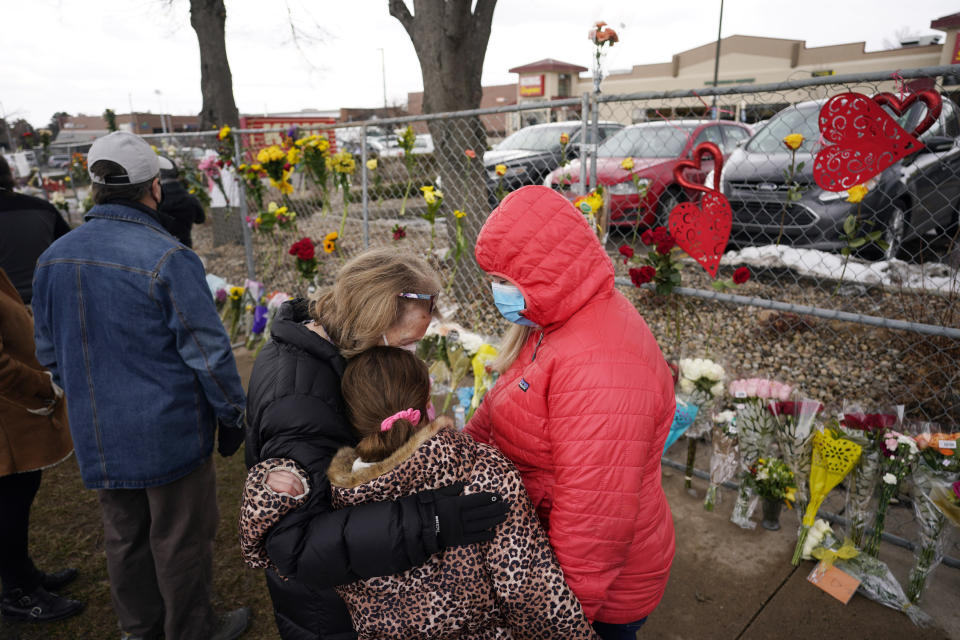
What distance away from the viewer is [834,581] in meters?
2.32

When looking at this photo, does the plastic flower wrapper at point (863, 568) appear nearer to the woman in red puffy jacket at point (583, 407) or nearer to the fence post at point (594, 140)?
the woman in red puffy jacket at point (583, 407)

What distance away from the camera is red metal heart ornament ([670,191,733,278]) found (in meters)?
2.71

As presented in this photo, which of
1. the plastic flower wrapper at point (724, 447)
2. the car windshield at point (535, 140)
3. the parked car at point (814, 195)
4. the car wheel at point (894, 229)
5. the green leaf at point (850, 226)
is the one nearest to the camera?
the plastic flower wrapper at point (724, 447)

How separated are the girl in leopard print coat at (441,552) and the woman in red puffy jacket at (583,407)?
0.27 ft

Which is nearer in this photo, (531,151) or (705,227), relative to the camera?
(705,227)

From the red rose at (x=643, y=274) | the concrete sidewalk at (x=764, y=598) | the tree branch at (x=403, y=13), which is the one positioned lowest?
the concrete sidewalk at (x=764, y=598)

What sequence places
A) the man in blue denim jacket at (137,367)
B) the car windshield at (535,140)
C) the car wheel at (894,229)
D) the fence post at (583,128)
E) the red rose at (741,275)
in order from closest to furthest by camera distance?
1. the man in blue denim jacket at (137,367)
2. the red rose at (741,275)
3. the fence post at (583,128)
4. the car wheel at (894,229)
5. the car windshield at (535,140)

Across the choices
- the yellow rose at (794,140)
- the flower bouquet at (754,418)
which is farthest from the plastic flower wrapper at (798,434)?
the yellow rose at (794,140)

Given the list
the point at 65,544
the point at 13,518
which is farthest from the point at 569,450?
the point at 65,544

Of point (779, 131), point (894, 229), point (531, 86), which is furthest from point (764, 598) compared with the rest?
point (531, 86)

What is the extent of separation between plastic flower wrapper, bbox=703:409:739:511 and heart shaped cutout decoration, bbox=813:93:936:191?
1099 millimetres

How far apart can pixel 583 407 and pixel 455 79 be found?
15.8 feet

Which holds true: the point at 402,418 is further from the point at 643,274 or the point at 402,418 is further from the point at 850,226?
the point at 850,226

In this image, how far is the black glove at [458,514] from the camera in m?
1.19
